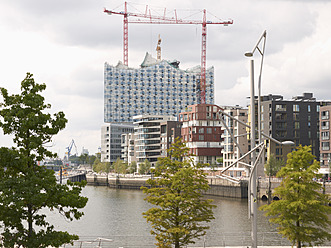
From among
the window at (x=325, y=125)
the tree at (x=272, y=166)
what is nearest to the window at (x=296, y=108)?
the window at (x=325, y=125)

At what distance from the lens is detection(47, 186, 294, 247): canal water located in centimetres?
6188

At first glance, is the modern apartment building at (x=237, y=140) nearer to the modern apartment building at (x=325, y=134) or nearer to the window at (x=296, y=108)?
the window at (x=296, y=108)

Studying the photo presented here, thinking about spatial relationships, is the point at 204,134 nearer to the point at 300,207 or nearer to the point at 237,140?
the point at 237,140

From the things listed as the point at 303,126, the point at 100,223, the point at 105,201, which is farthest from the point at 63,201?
the point at 303,126

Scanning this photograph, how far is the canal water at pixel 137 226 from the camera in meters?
61.9

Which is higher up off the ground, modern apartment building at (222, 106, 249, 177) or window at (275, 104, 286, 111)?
window at (275, 104, 286, 111)

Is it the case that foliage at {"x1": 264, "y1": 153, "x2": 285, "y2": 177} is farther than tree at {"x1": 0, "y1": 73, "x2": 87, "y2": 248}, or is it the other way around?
foliage at {"x1": 264, "y1": 153, "x2": 285, "y2": 177}

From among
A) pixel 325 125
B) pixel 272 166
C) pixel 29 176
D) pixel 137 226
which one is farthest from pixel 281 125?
pixel 29 176

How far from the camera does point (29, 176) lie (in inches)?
1146

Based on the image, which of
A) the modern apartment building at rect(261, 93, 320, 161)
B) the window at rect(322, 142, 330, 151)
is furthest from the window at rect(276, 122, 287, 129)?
the window at rect(322, 142, 330, 151)

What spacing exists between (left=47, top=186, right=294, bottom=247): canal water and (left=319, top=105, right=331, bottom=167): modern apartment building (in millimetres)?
40423

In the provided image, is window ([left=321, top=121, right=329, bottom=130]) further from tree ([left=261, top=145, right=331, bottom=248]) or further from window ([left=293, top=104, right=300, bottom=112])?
tree ([left=261, top=145, right=331, bottom=248])

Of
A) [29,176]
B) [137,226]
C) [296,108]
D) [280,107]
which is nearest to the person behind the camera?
[29,176]

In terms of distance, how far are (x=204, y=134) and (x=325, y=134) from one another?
4008cm
